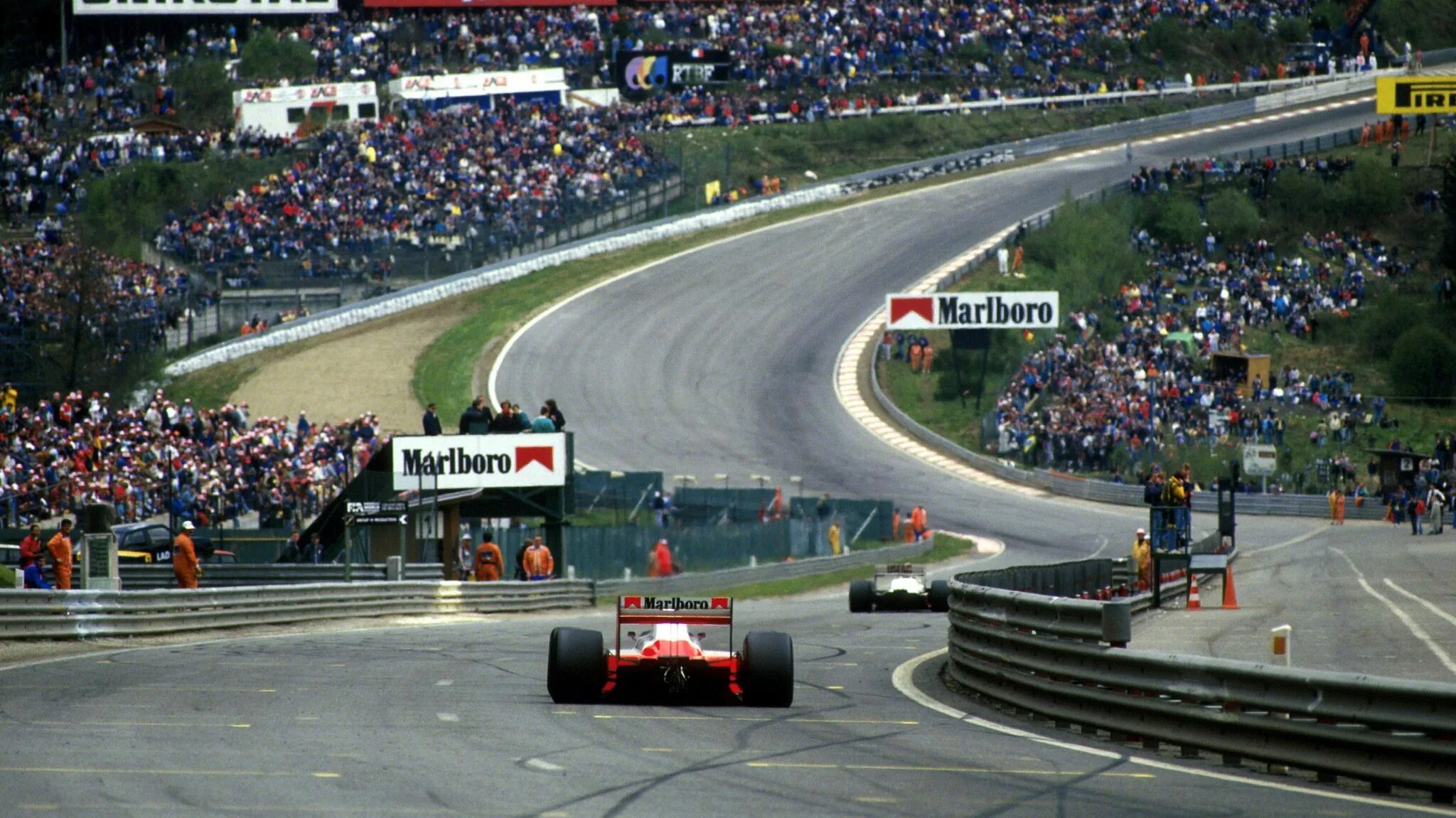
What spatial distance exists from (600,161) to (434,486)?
39.8 m

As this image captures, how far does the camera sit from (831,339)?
210 ft

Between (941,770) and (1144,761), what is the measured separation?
1.46 metres

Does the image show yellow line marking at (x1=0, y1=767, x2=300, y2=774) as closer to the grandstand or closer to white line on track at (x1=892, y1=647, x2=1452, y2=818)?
white line on track at (x1=892, y1=647, x2=1452, y2=818)

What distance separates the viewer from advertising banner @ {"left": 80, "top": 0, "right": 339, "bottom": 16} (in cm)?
8056

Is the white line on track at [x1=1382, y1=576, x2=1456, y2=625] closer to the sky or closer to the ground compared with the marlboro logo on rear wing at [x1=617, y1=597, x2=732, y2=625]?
closer to the ground

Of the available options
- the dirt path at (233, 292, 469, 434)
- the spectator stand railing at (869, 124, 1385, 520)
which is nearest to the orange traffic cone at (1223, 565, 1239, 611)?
the spectator stand railing at (869, 124, 1385, 520)

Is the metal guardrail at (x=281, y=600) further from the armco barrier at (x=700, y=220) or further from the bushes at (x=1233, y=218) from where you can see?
the bushes at (x=1233, y=218)

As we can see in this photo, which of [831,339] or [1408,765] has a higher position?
[831,339]

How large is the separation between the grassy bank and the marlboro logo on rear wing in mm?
38800

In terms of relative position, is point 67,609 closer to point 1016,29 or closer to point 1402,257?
point 1402,257

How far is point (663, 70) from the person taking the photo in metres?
80.4

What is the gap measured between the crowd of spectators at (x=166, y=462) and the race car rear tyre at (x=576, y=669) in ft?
73.6

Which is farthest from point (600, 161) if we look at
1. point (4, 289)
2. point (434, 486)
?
point (434, 486)

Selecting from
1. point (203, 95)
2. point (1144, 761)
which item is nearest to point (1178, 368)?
point (203, 95)
